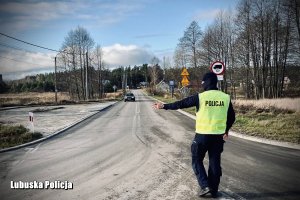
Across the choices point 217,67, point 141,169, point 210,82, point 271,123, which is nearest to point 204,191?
point 210,82

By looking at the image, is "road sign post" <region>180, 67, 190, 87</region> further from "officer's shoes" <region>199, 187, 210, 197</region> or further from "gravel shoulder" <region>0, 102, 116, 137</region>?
"officer's shoes" <region>199, 187, 210, 197</region>

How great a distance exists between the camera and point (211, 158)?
615cm

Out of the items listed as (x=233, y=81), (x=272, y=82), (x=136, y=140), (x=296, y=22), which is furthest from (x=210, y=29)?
(x=136, y=140)

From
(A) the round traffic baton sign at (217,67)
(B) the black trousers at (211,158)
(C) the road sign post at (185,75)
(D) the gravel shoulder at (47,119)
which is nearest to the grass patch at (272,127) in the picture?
(A) the round traffic baton sign at (217,67)

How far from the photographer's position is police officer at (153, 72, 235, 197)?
19.6 feet

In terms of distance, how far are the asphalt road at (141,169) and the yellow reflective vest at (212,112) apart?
4.04 feet

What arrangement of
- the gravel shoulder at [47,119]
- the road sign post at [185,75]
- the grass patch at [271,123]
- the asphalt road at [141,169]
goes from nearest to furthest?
1. the asphalt road at [141,169]
2. the grass patch at [271,123]
3. the gravel shoulder at [47,119]
4. the road sign post at [185,75]

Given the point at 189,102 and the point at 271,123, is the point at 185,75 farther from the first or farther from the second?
the point at 189,102

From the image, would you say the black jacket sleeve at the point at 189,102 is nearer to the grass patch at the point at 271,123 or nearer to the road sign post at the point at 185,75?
the grass patch at the point at 271,123

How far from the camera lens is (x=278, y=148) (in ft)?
34.5

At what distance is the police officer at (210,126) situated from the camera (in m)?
5.98

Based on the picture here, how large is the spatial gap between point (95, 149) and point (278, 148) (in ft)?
19.0

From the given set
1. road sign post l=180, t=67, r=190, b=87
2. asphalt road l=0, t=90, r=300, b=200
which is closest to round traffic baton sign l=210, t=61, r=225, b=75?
asphalt road l=0, t=90, r=300, b=200

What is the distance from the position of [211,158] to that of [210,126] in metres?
0.62
